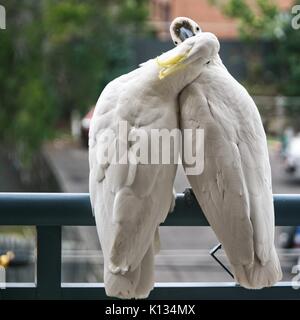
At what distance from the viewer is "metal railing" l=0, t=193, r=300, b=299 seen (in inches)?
28.9

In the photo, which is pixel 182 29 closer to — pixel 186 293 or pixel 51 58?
pixel 186 293

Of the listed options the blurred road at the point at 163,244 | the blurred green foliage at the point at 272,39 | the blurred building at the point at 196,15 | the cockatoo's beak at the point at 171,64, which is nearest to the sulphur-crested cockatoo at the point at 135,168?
the cockatoo's beak at the point at 171,64

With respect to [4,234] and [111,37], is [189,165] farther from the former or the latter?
[111,37]

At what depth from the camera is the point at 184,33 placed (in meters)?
0.79

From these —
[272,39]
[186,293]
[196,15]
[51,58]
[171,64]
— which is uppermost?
[196,15]

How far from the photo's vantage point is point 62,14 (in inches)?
201

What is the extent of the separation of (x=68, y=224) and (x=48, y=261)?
0.17 feet

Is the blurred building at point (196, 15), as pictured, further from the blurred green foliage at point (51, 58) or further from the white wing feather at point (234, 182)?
the white wing feather at point (234, 182)

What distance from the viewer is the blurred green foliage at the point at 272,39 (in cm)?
588

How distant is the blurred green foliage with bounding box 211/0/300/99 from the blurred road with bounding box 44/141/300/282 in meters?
0.93

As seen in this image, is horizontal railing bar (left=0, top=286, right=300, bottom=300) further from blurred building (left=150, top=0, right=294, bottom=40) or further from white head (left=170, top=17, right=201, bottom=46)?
blurred building (left=150, top=0, right=294, bottom=40)

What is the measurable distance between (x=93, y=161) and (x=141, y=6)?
17.2 ft

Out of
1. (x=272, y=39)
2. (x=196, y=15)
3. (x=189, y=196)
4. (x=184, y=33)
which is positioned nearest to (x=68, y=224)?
(x=189, y=196)
